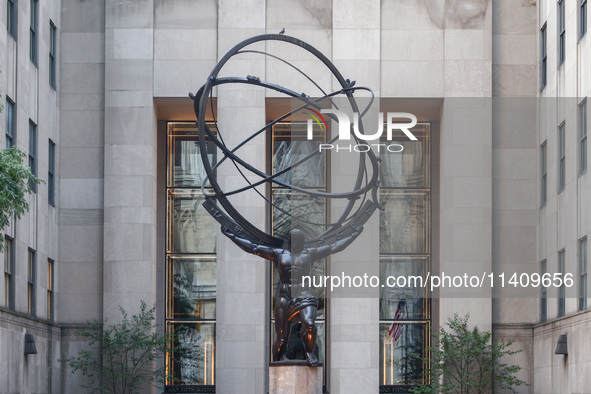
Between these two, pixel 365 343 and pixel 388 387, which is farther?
pixel 388 387

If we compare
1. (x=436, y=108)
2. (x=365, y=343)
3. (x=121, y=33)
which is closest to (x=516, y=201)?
(x=436, y=108)

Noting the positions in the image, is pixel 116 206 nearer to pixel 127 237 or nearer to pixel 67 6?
pixel 127 237

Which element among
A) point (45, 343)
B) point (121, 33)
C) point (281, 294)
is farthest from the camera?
point (121, 33)

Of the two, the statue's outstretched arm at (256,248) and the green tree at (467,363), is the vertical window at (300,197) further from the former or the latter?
the statue's outstretched arm at (256,248)

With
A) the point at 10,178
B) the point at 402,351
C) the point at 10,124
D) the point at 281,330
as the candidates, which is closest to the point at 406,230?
Result: the point at 402,351

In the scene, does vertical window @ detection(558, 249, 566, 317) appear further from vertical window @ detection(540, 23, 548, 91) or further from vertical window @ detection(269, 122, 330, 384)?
vertical window @ detection(269, 122, 330, 384)

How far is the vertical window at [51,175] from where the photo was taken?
37.2 meters

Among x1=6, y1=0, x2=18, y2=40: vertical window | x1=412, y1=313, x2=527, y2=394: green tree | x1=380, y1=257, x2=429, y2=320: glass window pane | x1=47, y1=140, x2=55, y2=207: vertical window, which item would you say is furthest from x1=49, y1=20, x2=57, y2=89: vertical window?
x1=412, y1=313, x2=527, y2=394: green tree

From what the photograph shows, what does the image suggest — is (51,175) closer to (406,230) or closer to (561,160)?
(406,230)

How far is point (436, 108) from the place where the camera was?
128ft

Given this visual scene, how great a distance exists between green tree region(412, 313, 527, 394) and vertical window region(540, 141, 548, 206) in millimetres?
4724

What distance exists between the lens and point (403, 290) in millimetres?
41094

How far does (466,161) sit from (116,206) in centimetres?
1219

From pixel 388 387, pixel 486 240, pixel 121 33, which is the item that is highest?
pixel 121 33
